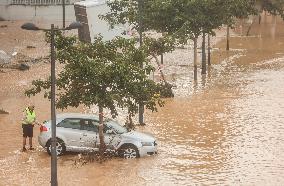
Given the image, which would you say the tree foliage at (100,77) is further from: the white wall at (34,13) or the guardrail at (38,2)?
the guardrail at (38,2)

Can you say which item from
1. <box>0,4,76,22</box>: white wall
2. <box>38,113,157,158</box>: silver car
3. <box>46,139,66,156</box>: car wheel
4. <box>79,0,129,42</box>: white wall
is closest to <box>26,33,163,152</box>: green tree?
<box>38,113,157,158</box>: silver car

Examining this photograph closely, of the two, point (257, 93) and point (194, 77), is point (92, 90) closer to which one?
point (257, 93)

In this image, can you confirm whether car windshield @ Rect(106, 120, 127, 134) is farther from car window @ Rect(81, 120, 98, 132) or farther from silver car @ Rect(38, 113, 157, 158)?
car window @ Rect(81, 120, 98, 132)

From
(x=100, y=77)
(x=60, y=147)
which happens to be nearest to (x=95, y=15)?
(x=60, y=147)

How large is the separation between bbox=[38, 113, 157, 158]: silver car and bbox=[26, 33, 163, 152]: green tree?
0.49m

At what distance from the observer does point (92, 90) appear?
19891 millimetres

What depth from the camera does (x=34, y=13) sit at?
52.5 meters

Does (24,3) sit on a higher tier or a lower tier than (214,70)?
higher

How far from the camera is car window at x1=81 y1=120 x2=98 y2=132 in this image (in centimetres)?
2084

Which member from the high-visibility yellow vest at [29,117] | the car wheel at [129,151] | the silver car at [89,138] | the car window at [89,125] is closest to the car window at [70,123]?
the silver car at [89,138]

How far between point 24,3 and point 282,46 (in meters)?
22.8

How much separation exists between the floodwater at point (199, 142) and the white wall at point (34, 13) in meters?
15.5

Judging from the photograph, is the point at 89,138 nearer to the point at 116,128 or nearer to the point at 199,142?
the point at 116,128

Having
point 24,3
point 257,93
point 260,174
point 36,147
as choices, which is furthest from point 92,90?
point 24,3
